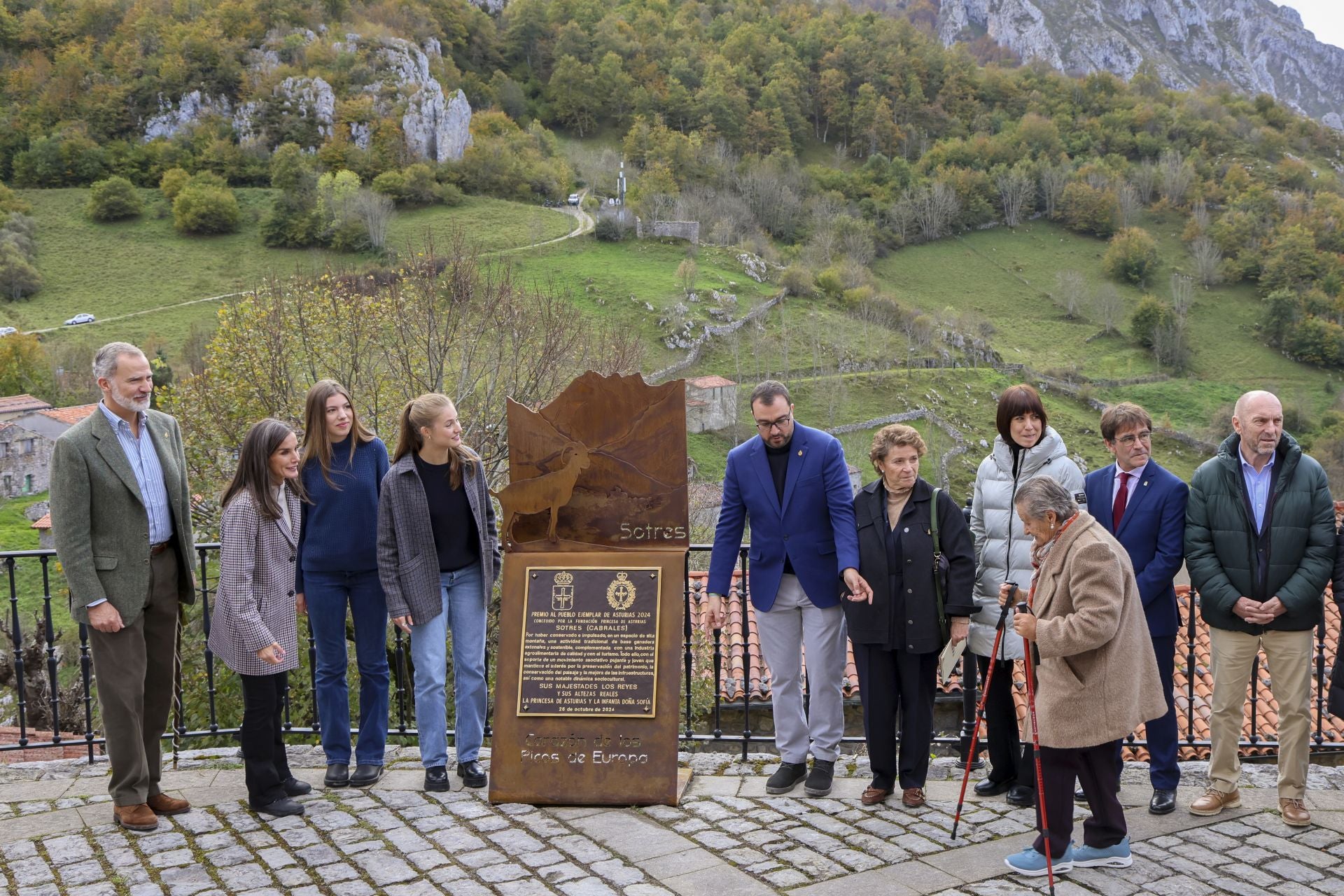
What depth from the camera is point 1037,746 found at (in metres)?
4.48

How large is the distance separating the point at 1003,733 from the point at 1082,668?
1.09m

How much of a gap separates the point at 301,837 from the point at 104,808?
1.17 metres

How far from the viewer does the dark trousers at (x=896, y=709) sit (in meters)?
5.25

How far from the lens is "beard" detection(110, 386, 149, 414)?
4969 mm

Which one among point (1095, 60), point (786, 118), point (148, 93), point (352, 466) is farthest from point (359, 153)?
point (1095, 60)

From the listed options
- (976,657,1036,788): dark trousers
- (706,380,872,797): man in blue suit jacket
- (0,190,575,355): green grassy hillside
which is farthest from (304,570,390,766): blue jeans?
(0,190,575,355): green grassy hillside

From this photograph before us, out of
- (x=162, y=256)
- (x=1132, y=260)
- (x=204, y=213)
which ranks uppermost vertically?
(x=204, y=213)

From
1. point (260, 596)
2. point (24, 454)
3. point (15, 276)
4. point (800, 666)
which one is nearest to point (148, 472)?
point (260, 596)

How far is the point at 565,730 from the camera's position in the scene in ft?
17.8

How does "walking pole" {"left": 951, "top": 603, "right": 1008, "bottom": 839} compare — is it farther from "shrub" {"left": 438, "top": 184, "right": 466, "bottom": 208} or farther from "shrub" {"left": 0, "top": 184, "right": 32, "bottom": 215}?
"shrub" {"left": 0, "top": 184, "right": 32, "bottom": 215}

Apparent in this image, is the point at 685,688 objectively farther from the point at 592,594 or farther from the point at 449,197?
the point at 449,197

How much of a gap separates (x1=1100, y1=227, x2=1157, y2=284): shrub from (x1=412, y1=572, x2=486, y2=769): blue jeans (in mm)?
92637

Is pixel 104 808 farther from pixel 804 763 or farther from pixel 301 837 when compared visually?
pixel 804 763

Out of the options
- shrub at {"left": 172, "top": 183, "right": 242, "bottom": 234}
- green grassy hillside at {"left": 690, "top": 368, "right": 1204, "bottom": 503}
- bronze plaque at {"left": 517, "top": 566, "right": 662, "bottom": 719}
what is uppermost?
shrub at {"left": 172, "top": 183, "right": 242, "bottom": 234}
